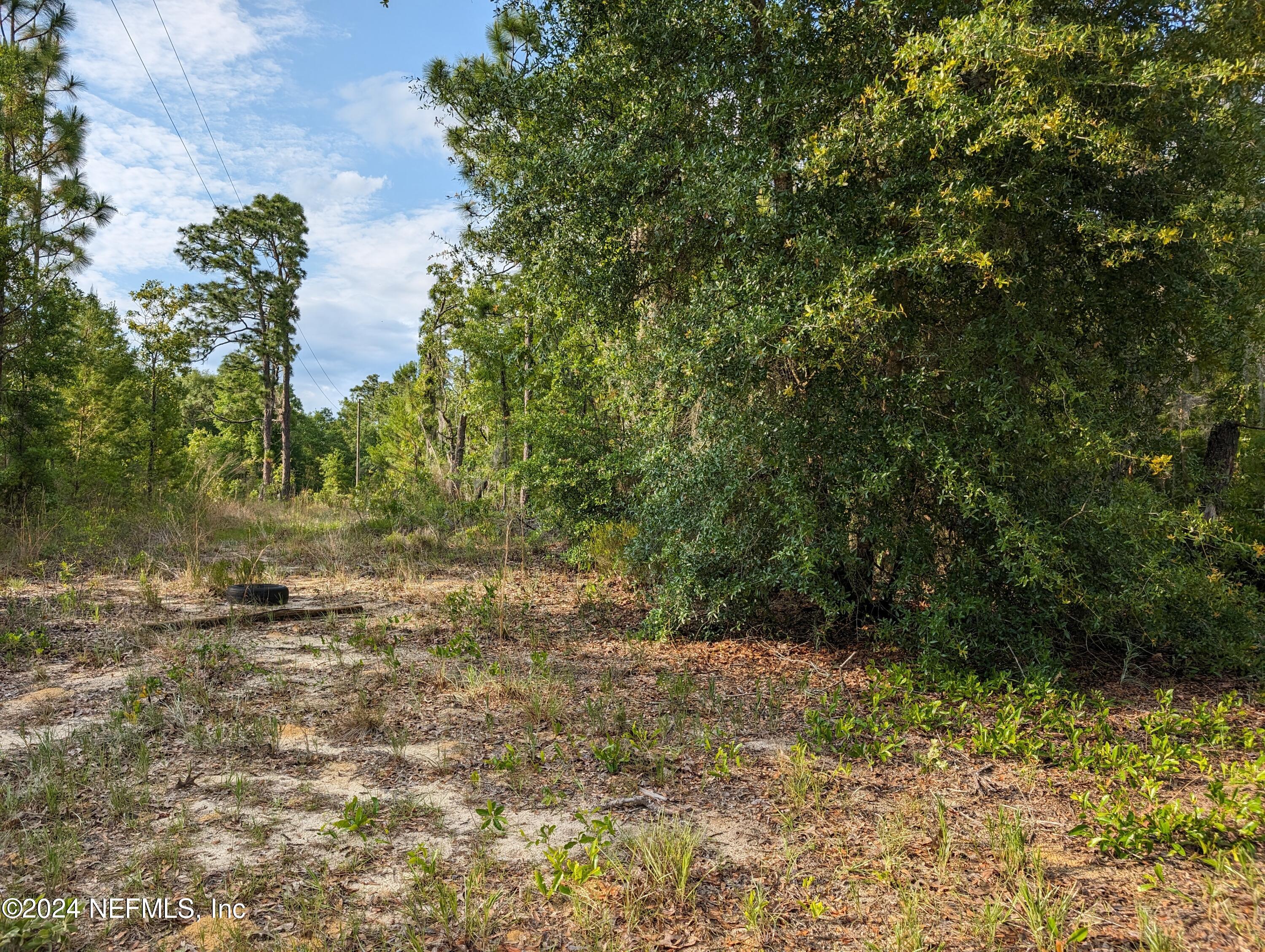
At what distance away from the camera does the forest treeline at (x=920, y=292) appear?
473 centimetres

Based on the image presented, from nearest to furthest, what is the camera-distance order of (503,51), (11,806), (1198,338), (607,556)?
(11,806), (1198,338), (607,556), (503,51)

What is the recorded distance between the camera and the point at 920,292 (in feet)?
18.0

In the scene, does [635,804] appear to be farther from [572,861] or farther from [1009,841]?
[1009,841]

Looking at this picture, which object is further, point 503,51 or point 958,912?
point 503,51

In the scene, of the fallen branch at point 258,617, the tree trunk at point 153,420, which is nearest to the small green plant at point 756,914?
the fallen branch at point 258,617

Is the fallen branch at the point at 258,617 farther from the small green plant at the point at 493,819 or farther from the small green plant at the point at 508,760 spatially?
the small green plant at the point at 493,819

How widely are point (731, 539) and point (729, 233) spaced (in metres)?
2.79

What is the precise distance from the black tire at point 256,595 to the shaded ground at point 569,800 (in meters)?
1.34

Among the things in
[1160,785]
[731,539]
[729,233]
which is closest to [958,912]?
[1160,785]

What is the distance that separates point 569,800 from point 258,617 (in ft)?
16.5

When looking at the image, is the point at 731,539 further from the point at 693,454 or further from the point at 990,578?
the point at 990,578

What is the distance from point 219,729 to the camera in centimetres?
420

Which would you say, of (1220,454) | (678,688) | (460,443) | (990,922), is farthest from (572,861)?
(460,443)

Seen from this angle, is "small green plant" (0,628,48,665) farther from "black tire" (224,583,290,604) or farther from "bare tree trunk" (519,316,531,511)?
"bare tree trunk" (519,316,531,511)
